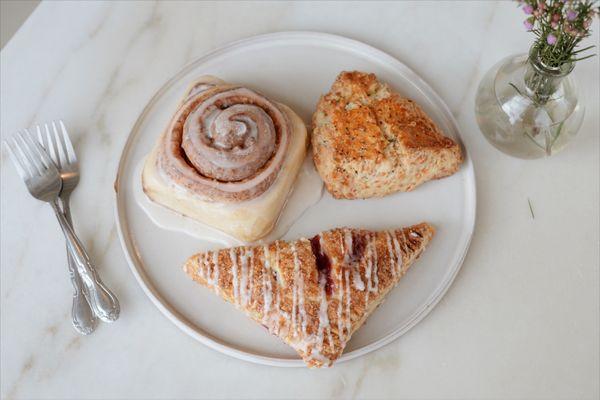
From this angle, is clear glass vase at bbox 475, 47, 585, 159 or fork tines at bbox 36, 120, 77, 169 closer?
clear glass vase at bbox 475, 47, 585, 159

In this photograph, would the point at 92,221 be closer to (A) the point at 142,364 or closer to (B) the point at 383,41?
(A) the point at 142,364

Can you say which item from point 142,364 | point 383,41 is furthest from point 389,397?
point 383,41

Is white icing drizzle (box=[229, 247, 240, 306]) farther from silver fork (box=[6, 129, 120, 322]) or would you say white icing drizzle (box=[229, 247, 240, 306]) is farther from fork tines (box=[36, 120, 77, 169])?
fork tines (box=[36, 120, 77, 169])

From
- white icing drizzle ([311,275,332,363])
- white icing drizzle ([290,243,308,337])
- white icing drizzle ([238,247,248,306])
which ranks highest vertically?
white icing drizzle ([238,247,248,306])

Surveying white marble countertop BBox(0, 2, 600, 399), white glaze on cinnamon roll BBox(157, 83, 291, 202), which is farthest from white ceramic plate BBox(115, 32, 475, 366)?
white glaze on cinnamon roll BBox(157, 83, 291, 202)

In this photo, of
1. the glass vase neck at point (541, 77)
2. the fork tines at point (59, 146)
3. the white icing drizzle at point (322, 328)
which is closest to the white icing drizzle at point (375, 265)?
the white icing drizzle at point (322, 328)

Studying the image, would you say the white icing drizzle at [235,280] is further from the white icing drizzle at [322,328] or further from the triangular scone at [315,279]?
the white icing drizzle at [322,328]

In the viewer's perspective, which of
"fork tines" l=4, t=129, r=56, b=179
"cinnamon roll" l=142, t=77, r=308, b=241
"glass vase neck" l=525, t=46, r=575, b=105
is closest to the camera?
"glass vase neck" l=525, t=46, r=575, b=105

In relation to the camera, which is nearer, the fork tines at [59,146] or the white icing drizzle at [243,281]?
the white icing drizzle at [243,281]
